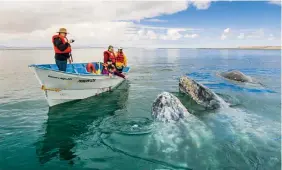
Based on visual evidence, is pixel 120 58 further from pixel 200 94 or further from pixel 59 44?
pixel 200 94

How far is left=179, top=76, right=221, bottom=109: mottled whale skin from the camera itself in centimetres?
1257

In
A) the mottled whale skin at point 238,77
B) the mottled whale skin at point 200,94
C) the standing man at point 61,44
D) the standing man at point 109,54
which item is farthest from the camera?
the mottled whale skin at point 238,77

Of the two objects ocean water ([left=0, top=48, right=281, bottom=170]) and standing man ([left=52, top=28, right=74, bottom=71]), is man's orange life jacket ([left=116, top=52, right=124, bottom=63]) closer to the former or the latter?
ocean water ([left=0, top=48, right=281, bottom=170])

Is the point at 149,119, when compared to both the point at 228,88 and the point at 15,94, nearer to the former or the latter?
the point at 228,88

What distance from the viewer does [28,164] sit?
707cm

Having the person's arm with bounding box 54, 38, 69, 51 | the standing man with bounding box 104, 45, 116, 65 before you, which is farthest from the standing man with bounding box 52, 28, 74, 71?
the standing man with bounding box 104, 45, 116, 65

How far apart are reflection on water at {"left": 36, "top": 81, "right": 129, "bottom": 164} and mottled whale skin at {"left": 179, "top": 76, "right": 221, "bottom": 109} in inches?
160

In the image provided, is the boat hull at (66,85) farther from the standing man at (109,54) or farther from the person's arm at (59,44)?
the standing man at (109,54)

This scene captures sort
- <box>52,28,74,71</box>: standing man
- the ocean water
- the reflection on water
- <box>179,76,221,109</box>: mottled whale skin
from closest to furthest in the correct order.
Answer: the ocean water, the reflection on water, <box>179,76,221,109</box>: mottled whale skin, <box>52,28,74,71</box>: standing man

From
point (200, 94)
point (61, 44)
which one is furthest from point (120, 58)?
point (200, 94)

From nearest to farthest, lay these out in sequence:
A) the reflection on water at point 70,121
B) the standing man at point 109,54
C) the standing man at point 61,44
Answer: the reflection on water at point 70,121, the standing man at point 61,44, the standing man at point 109,54

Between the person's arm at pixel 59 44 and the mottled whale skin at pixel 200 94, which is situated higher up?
the person's arm at pixel 59 44

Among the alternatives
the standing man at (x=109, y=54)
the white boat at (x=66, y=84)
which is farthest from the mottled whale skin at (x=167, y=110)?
the standing man at (x=109, y=54)

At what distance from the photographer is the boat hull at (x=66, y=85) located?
1301cm
